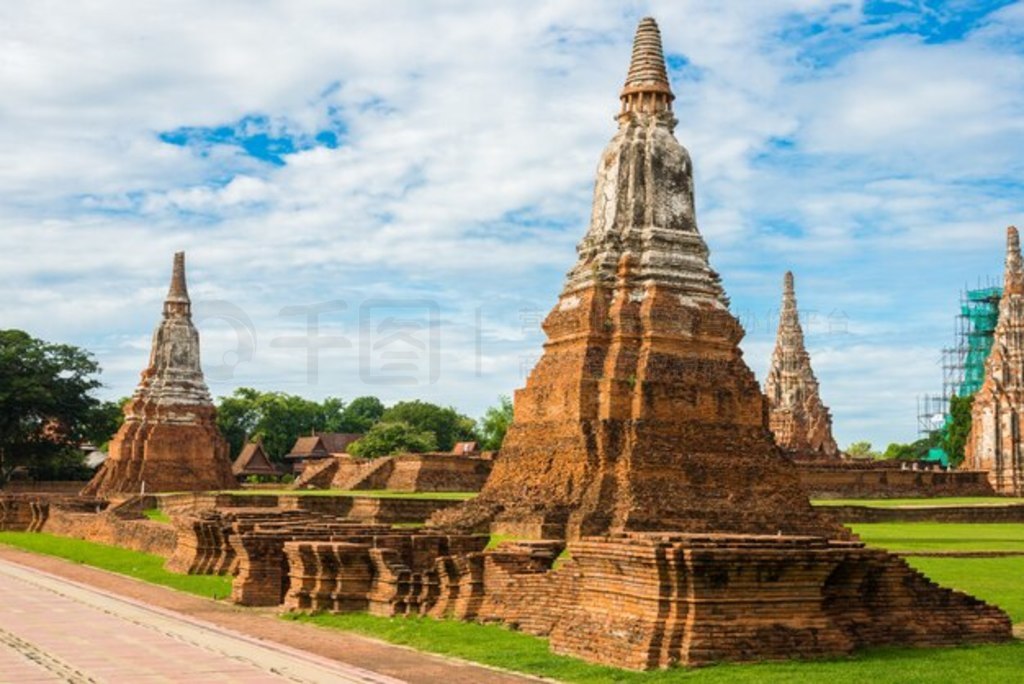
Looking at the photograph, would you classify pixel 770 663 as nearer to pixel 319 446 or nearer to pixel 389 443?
pixel 389 443

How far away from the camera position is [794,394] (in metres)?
66.8

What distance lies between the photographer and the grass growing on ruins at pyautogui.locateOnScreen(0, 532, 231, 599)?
766 inches

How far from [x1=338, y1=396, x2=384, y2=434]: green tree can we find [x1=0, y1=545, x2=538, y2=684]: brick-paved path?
8811 centimetres

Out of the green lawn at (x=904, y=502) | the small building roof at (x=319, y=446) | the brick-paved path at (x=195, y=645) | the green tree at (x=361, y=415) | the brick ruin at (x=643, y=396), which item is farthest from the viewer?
the green tree at (x=361, y=415)

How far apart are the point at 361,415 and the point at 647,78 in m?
85.1

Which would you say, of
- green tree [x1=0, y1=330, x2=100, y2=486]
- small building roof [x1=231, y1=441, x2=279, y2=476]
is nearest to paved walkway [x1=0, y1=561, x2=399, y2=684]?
green tree [x1=0, y1=330, x2=100, y2=486]

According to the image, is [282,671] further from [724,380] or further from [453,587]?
[724,380]

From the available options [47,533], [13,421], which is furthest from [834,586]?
[13,421]

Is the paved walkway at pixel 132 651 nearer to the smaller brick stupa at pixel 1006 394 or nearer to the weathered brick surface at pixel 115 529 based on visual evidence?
the weathered brick surface at pixel 115 529

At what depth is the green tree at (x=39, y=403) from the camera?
55.2 m

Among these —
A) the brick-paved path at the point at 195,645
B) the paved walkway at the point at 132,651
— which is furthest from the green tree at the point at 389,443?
the paved walkway at the point at 132,651

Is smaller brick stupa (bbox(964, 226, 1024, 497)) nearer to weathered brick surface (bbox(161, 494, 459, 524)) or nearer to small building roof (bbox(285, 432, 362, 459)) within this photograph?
weathered brick surface (bbox(161, 494, 459, 524))

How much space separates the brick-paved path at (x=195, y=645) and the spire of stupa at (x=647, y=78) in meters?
14.9

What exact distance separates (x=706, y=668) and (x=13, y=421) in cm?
5060
